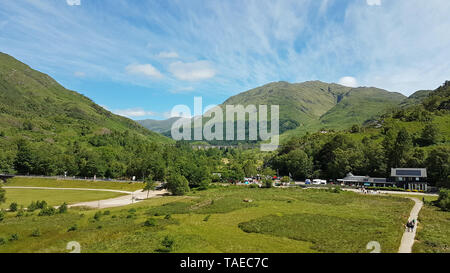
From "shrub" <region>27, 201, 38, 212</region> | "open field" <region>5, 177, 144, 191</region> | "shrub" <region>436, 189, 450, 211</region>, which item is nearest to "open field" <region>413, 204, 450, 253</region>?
"shrub" <region>436, 189, 450, 211</region>

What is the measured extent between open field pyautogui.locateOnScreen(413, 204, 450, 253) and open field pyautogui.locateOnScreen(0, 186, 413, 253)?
2316 millimetres

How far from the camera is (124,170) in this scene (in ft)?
387

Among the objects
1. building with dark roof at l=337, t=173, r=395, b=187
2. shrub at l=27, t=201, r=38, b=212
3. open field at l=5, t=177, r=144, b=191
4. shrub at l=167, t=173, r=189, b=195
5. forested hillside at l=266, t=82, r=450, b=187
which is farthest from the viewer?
open field at l=5, t=177, r=144, b=191

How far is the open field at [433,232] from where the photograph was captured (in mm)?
27344

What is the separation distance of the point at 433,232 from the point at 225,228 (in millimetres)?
28541

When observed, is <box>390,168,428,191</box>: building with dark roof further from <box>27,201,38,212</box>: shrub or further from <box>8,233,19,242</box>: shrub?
<box>27,201,38,212</box>: shrub

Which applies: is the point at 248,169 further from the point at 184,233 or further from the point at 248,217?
the point at 184,233

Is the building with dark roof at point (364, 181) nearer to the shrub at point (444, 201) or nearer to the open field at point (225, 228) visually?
the shrub at point (444, 201)

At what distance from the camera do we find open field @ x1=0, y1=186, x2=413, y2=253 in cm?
2959

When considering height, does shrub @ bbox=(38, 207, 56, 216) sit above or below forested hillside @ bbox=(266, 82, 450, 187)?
below

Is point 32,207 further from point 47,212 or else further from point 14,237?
point 14,237

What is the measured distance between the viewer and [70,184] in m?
99.8
